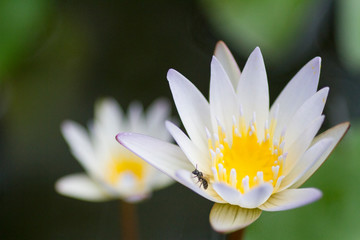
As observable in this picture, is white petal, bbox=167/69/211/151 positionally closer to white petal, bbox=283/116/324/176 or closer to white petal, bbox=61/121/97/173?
white petal, bbox=283/116/324/176

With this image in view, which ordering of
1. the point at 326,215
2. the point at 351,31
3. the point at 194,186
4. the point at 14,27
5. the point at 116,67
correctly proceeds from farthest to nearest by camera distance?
the point at 116,67
the point at 14,27
the point at 351,31
the point at 326,215
the point at 194,186

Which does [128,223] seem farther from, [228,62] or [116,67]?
[116,67]

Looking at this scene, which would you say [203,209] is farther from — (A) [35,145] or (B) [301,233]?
(A) [35,145]

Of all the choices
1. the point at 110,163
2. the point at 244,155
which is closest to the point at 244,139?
the point at 244,155

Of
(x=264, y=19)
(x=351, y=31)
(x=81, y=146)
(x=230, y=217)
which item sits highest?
(x=264, y=19)

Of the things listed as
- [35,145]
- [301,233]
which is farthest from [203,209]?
[35,145]

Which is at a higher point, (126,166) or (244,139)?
(126,166)
